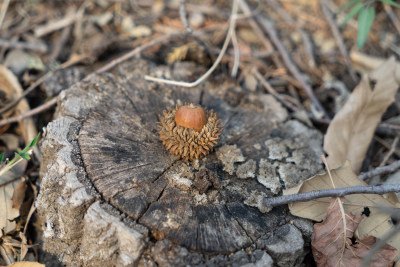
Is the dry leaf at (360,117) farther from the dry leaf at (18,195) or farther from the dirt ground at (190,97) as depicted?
the dry leaf at (18,195)

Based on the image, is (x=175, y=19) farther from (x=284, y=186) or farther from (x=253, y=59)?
(x=284, y=186)

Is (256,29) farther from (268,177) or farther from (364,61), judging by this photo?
(268,177)

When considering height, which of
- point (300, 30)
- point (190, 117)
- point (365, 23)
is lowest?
point (190, 117)

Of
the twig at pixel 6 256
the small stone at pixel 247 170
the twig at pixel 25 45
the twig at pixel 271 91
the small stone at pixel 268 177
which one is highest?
the twig at pixel 25 45

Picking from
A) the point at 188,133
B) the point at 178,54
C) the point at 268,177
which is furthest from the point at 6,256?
the point at 178,54

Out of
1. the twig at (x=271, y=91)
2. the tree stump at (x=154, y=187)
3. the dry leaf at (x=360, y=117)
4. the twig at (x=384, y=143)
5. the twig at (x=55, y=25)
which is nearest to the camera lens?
the tree stump at (x=154, y=187)

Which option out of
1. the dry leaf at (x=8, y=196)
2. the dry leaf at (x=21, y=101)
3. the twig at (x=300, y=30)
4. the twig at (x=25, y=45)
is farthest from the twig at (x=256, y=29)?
the dry leaf at (x=8, y=196)

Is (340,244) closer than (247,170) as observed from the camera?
Yes

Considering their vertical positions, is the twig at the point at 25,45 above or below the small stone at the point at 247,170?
above
